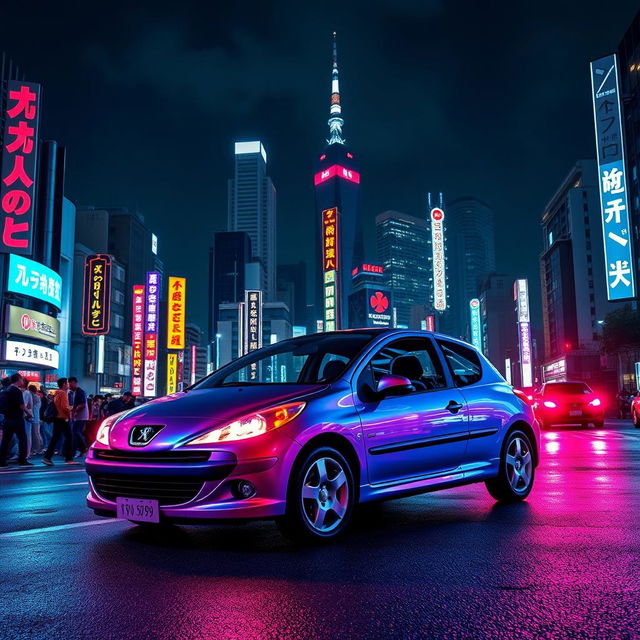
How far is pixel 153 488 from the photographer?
450 cm

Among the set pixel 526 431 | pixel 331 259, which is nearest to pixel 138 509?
pixel 526 431

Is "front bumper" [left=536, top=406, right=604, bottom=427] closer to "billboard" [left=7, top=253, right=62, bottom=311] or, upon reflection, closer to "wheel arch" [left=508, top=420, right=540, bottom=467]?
"wheel arch" [left=508, top=420, right=540, bottom=467]

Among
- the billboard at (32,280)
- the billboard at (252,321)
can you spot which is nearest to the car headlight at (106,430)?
the billboard at (32,280)

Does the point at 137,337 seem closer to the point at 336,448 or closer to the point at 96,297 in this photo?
the point at 96,297

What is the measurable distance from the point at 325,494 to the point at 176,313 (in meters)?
53.6

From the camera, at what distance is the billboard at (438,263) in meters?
93.9

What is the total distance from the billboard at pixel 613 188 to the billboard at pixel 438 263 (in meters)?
50.3

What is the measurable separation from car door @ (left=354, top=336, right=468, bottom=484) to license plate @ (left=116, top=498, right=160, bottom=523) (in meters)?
1.54

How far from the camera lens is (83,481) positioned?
10.0 meters

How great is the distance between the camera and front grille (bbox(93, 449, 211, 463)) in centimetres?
441

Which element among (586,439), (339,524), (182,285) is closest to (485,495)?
(339,524)

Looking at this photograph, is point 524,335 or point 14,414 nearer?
point 14,414

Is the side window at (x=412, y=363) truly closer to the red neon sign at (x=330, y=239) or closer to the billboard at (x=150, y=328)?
the billboard at (x=150, y=328)

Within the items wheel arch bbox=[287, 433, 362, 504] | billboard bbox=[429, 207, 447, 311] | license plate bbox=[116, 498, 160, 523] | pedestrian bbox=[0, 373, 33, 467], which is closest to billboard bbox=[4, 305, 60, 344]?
pedestrian bbox=[0, 373, 33, 467]
